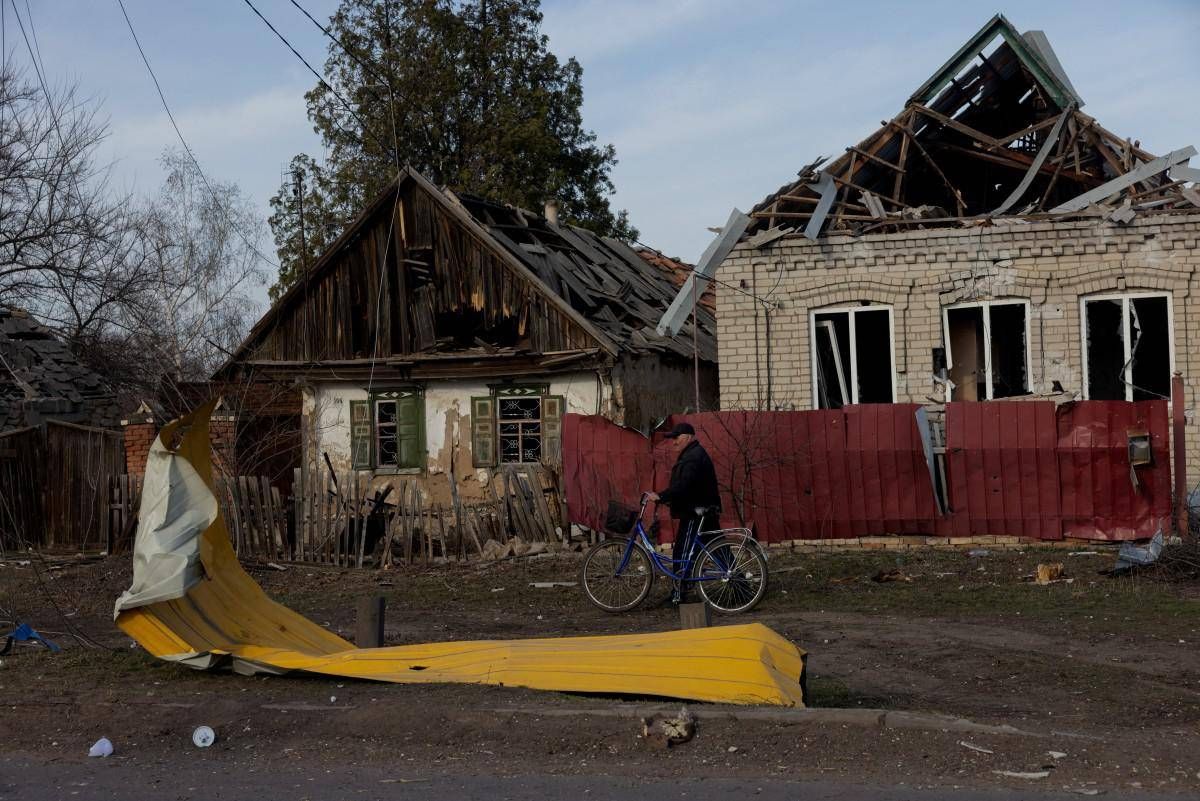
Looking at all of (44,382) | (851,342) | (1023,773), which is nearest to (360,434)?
(44,382)

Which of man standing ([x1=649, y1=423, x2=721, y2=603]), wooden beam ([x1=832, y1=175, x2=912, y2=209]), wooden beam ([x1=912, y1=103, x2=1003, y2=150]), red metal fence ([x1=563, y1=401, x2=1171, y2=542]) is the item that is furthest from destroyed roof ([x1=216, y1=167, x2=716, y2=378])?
man standing ([x1=649, y1=423, x2=721, y2=603])

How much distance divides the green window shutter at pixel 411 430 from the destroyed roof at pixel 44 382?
7227 mm

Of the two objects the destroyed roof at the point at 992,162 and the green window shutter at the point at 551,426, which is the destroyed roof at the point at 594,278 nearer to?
the green window shutter at the point at 551,426

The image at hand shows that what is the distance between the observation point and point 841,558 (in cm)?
1416

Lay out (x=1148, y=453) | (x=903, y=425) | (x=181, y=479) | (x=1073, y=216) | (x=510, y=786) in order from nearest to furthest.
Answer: (x=510, y=786), (x=181, y=479), (x=1148, y=453), (x=903, y=425), (x=1073, y=216)

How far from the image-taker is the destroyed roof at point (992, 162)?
15.9m

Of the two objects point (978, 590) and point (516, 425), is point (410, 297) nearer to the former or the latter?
point (516, 425)

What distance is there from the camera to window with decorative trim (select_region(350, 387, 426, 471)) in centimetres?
1983

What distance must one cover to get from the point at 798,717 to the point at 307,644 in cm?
390

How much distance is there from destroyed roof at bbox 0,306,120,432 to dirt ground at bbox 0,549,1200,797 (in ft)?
40.8

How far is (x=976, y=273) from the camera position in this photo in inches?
642

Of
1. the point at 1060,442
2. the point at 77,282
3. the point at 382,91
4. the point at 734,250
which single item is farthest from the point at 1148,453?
the point at 382,91

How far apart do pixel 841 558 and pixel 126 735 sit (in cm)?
903

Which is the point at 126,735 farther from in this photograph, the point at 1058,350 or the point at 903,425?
the point at 1058,350
